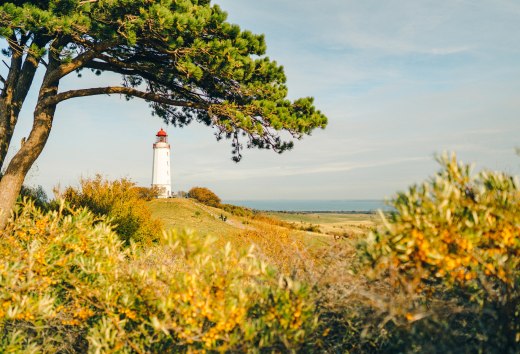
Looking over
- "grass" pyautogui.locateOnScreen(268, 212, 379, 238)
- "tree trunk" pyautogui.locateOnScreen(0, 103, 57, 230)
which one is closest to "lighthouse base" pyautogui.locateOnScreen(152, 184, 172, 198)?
"grass" pyautogui.locateOnScreen(268, 212, 379, 238)

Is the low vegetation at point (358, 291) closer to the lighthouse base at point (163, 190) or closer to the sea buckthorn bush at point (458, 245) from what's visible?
the sea buckthorn bush at point (458, 245)

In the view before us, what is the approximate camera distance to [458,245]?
3.46 metres

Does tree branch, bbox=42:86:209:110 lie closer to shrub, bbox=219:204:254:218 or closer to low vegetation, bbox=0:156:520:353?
low vegetation, bbox=0:156:520:353

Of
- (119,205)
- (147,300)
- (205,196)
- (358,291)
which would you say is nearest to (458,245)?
(358,291)

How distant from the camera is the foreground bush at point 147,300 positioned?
147 inches

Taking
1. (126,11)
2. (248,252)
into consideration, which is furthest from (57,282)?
(126,11)

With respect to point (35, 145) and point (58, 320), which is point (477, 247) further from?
point (35, 145)

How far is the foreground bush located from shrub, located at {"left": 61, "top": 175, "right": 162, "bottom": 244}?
1136 cm

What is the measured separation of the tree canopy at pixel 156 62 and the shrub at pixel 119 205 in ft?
21.3

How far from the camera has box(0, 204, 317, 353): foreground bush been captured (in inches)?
147

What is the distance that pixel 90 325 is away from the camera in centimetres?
516

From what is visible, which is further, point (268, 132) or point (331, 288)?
point (268, 132)

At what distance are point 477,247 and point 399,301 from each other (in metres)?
0.90

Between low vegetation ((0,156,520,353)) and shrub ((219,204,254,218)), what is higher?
low vegetation ((0,156,520,353))
